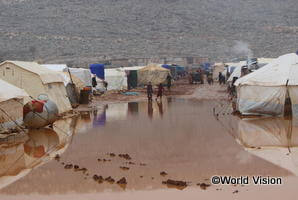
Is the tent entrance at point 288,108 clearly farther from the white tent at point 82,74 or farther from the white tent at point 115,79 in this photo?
the white tent at point 115,79

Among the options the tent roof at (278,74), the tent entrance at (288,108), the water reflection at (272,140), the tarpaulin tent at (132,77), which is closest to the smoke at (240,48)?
the tarpaulin tent at (132,77)

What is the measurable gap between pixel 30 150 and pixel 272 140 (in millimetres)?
6781

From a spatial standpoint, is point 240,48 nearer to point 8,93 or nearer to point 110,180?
point 8,93

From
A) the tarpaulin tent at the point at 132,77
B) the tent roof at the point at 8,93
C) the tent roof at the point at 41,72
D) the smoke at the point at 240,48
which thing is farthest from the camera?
the smoke at the point at 240,48

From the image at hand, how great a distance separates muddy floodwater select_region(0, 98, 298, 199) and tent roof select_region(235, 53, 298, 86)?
1840 mm

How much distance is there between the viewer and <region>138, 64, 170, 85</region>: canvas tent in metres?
41.3

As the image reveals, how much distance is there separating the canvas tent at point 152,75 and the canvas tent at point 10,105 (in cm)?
2600

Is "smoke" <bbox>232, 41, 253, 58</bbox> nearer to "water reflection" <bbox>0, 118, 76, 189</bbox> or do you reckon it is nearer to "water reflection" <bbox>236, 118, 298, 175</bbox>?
"water reflection" <bbox>236, 118, 298, 175</bbox>

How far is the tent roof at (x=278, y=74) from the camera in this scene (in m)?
17.5

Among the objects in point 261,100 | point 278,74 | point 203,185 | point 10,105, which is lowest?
point 203,185

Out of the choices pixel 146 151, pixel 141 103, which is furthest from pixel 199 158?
pixel 141 103

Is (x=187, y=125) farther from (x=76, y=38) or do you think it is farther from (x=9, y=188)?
(x=76, y=38)

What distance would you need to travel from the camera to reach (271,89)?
17.7 meters

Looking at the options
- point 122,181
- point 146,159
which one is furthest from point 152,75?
point 122,181
